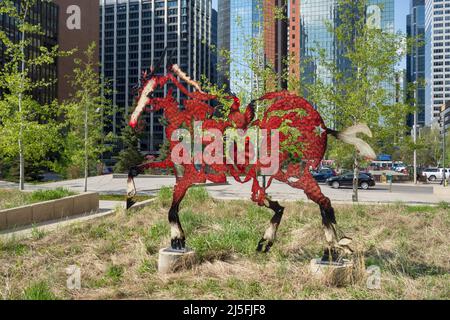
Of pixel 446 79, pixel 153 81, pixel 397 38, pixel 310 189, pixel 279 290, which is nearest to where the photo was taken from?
pixel 279 290

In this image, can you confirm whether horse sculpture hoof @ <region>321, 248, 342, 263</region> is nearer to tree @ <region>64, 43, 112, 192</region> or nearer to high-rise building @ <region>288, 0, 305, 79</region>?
tree @ <region>64, 43, 112, 192</region>

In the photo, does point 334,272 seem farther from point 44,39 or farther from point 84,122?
point 44,39

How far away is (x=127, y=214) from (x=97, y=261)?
4592 mm

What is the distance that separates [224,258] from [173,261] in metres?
1.09

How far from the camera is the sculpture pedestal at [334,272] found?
19.0 ft

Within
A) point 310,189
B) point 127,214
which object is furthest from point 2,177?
point 310,189

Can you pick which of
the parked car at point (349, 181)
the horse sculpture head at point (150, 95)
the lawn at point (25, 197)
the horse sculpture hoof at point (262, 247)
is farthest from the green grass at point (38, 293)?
the parked car at point (349, 181)

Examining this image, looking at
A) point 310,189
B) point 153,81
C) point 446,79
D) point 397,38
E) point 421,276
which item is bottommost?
point 421,276

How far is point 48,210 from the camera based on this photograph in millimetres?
12367

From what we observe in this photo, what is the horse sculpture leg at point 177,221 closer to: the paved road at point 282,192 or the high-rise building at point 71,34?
the paved road at point 282,192

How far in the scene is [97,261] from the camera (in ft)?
23.1

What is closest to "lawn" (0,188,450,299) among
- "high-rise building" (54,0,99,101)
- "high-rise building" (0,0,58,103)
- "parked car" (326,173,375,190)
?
"parked car" (326,173,375,190)

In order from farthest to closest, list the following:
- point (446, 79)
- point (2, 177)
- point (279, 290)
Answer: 1. point (446, 79)
2. point (2, 177)
3. point (279, 290)

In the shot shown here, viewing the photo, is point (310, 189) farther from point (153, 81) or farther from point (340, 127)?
point (340, 127)
